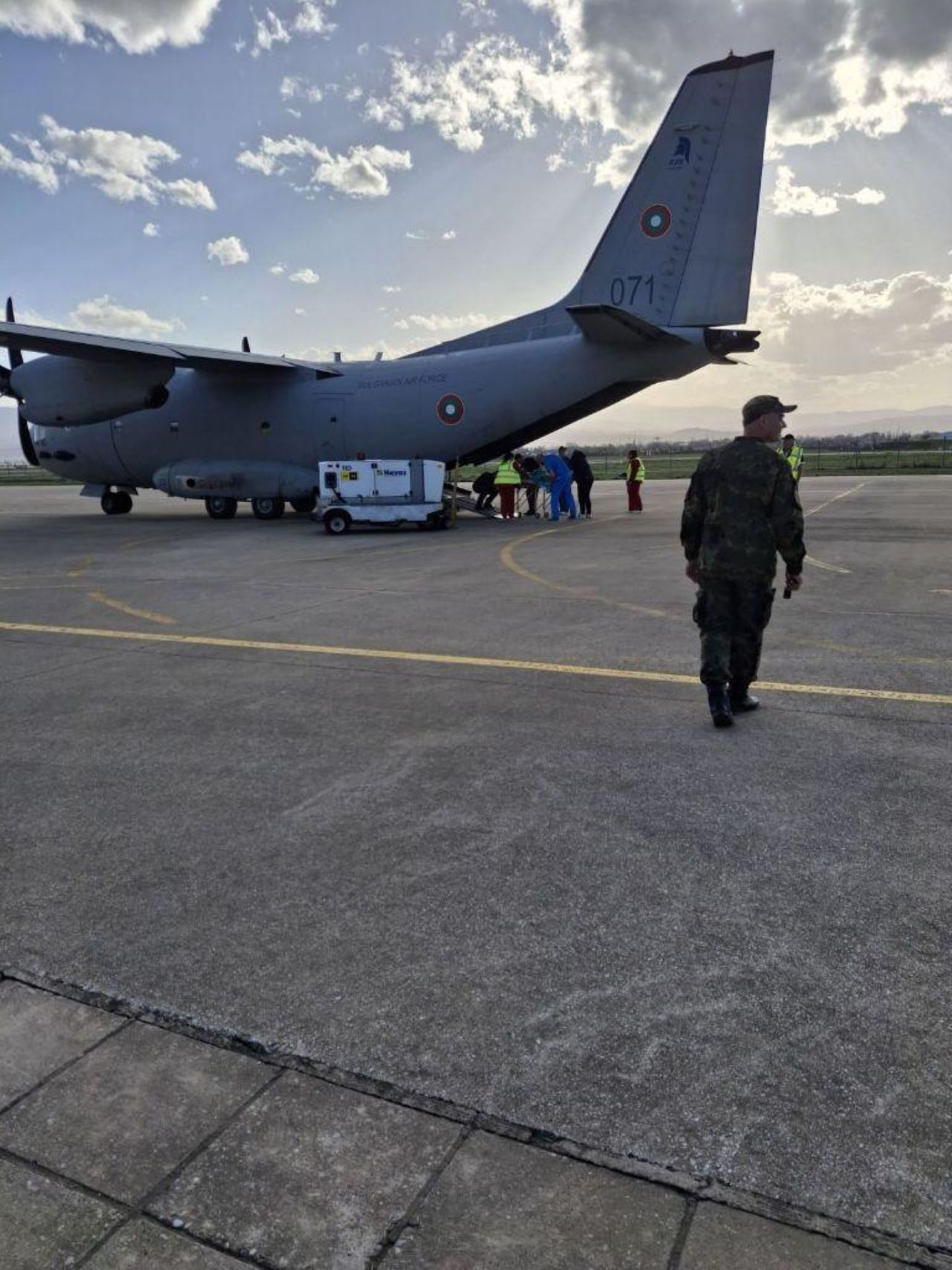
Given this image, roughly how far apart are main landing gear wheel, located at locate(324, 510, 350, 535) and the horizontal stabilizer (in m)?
6.36

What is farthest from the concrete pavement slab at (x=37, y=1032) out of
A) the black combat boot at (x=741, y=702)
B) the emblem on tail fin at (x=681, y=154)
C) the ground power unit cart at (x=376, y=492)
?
the emblem on tail fin at (x=681, y=154)

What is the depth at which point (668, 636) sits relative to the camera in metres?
7.46

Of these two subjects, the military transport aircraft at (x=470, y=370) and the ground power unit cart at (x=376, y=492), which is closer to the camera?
the military transport aircraft at (x=470, y=370)

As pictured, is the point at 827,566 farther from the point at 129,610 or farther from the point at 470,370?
the point at 470,370

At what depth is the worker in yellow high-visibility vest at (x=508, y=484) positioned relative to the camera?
65.5ft

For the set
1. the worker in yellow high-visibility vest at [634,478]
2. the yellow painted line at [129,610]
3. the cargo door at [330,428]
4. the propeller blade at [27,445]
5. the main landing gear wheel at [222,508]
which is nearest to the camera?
the yellow painted line at [129,610]

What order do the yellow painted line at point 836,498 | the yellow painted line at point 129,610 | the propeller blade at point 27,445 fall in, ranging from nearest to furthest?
the yellow painted line at point 129,610 < the yellow painted line at point 836,498 < the propeller blade at point 27,445

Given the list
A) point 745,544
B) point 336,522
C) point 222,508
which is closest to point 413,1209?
point 745,544

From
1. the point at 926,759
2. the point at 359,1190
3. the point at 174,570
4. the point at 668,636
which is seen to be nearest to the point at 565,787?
the point at 926,759

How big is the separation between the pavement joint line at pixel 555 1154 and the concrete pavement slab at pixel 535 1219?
0.03 m

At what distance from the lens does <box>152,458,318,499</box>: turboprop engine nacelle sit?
67.6 ft

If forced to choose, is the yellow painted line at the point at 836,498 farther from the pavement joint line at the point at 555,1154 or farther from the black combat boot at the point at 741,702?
the pavement joint line at the point at 555,1154

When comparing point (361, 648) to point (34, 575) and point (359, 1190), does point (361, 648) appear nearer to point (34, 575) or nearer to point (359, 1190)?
point (359, 1190)

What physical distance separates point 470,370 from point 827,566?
10.1m
